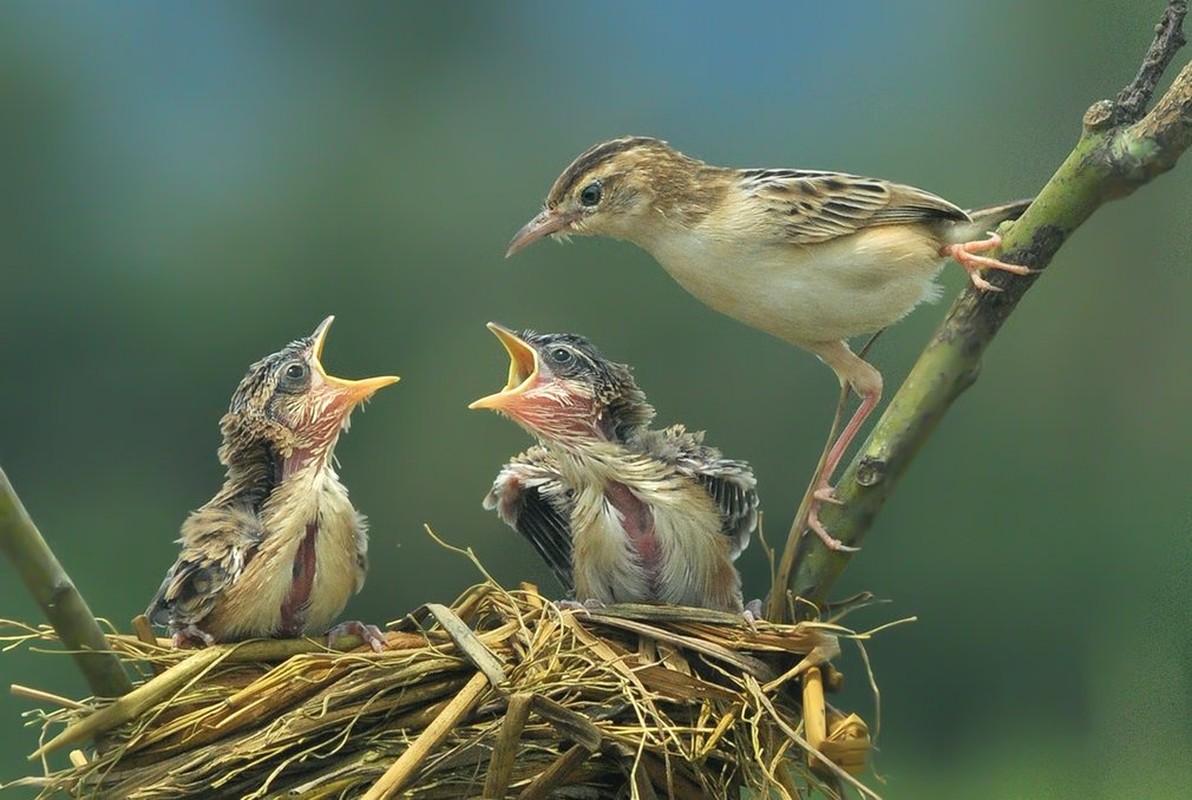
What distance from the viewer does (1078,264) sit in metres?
2.72

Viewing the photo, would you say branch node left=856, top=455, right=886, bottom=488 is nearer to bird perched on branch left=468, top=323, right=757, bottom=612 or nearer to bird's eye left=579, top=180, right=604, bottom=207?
bird perched on branch left=468, top=323, right=757, bottom=612

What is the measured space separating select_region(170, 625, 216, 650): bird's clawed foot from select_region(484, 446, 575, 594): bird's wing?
34 cm

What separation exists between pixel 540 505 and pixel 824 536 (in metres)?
0.43

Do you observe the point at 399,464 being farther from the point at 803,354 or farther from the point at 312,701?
the point at 312,701

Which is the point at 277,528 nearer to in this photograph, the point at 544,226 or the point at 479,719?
the point at 479,719

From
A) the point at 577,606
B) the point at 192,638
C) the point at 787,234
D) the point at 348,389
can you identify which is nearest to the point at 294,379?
the point at 348,389

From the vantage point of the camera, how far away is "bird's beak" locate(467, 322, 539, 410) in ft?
4.89

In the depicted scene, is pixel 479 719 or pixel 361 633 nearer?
pixel 479 719

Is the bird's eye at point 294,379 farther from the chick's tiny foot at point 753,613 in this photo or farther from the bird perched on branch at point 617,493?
the chick's tiny foot at point 753,613

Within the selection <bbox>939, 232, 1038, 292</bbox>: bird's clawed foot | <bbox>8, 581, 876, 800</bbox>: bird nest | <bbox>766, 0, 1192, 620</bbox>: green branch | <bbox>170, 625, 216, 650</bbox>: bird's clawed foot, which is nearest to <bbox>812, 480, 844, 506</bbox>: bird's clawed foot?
<bbox>766, 0, 1192, 620</bbox>: green branch

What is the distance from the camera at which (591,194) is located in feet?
4.80

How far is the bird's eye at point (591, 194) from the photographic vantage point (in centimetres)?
146

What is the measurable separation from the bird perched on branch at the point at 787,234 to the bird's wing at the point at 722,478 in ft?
0.43

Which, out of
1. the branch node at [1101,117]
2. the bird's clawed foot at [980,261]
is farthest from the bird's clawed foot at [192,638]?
the branch node at [1101,117]
